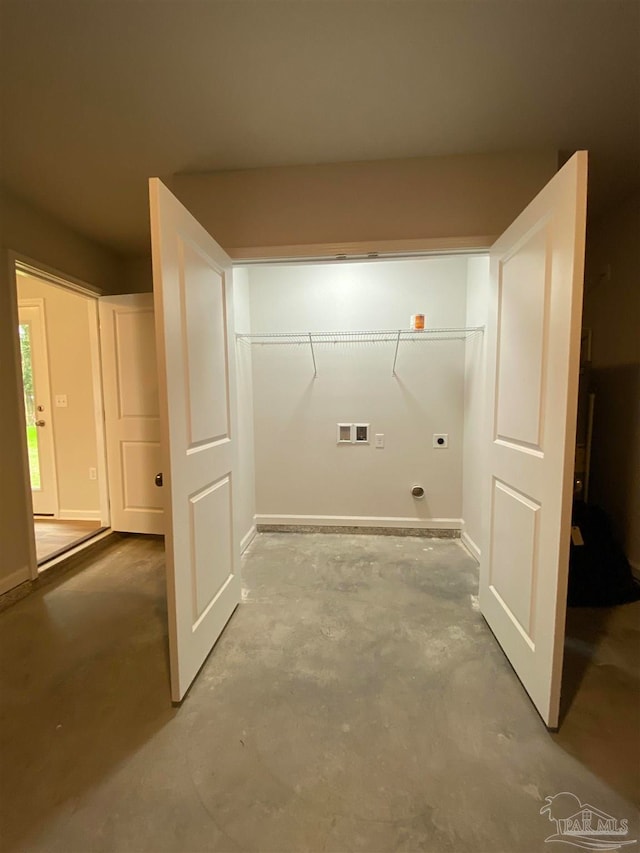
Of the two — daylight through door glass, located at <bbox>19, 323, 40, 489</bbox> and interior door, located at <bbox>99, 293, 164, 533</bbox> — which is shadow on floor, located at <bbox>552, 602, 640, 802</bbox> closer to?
interior door, located at <bbox>99, 293, 164, 533</bbox>

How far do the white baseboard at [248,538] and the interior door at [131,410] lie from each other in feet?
2.50

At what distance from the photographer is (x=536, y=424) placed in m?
1.32

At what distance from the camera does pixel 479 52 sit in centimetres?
124

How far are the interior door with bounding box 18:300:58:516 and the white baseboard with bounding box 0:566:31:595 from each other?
1.37 m

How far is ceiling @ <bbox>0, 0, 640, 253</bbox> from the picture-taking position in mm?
1121

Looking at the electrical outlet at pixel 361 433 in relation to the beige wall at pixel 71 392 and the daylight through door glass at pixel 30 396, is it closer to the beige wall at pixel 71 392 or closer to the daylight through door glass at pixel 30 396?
the beige wall at pixel 71 392

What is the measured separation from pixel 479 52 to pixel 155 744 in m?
2.76

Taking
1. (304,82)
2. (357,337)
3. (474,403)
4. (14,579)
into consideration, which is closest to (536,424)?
(474,403)

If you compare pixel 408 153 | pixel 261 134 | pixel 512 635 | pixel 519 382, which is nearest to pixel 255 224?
pixel 261 134

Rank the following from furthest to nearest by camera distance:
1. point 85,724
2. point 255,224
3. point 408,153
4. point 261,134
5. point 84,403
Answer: point 84,403
point 255,224
point 408,153
point 261,134
point 85,724

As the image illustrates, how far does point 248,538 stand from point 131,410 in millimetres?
1487

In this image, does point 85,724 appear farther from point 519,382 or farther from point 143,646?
point 519,382

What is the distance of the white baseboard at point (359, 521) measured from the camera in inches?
116

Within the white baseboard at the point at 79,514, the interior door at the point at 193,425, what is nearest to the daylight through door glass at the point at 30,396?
the white baseboard at the point at 79,514
